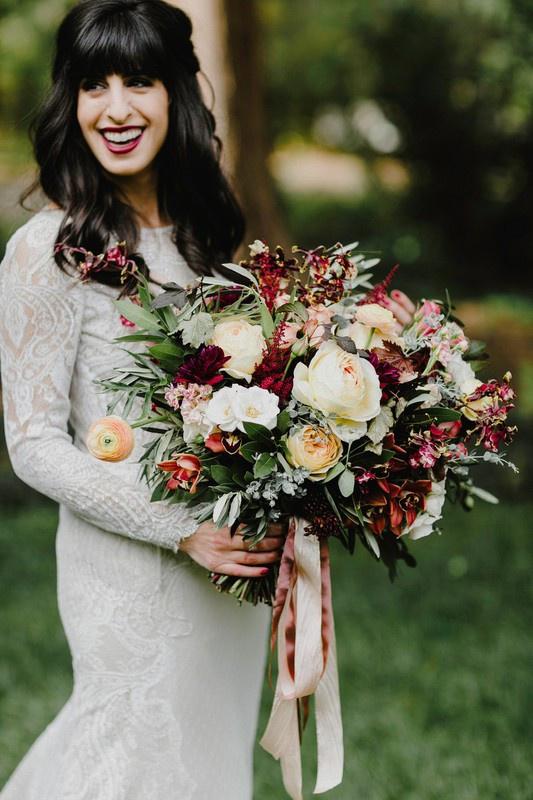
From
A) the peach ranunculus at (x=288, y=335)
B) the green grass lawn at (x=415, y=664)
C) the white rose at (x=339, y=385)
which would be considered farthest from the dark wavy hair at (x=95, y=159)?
the green grass lawn at (x=415, y=664)

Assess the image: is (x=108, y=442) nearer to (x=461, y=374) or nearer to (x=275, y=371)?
Result: (x=275, y=371)

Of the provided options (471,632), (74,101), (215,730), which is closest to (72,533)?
(215,730)

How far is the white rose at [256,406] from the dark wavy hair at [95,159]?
0.61m

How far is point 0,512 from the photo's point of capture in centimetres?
670

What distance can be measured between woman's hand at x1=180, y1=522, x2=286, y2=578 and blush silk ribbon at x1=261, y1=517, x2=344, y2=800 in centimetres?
8

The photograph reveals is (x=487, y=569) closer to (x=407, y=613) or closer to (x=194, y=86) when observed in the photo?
(x=407, y=613)

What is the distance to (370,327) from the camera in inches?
82.4

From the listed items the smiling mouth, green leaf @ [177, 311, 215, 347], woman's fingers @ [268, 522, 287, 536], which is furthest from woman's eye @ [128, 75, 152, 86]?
woman's fingers @ [268, 522, 287, 536]

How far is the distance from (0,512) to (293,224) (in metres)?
8.47

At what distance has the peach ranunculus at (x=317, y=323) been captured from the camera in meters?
2.02

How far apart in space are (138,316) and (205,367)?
0.74 feet

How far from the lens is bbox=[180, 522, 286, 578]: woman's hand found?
2199 millimetres

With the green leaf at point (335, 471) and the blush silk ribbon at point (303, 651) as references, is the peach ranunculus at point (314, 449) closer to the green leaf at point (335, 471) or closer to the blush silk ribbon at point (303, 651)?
the green leaf at point (335, 471)

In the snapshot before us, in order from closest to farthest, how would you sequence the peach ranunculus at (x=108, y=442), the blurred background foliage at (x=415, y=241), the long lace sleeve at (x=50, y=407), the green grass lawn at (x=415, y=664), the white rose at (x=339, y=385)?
the white rose at (x=339, y=385) < the peach ranunculus at (x=108, y=442) < the long lace sleeve at (x=50, y=407) < the green grass lawn at (x=415, y=664) < the blurred background foliage at (x=415, y=241)
